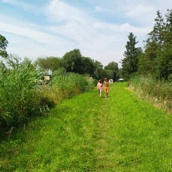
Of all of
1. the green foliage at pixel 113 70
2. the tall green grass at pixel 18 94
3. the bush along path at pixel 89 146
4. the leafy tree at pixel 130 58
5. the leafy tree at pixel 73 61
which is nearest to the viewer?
the bush along path at pixel 89 146

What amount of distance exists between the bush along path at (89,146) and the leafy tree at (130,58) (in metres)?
Result: 44.1

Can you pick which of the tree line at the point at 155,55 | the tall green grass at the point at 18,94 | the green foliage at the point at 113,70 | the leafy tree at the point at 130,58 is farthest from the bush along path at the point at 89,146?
the green foliage at the point at 113,70

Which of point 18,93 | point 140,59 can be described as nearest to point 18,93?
point 18,93

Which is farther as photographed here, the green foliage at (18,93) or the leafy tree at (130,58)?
the leafy tree at (130,58)

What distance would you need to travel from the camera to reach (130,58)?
185 ft

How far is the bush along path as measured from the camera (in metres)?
6.74

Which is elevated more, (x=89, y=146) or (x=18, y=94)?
(x=18, y=94)

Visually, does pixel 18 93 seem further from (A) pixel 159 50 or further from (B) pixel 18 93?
(A) pixel 159 50

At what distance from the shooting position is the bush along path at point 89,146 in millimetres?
6743

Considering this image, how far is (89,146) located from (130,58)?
1948 inches

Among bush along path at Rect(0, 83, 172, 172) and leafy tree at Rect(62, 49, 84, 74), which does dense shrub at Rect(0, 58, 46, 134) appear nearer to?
bush along path at Rect(0, 83, 172, 172)

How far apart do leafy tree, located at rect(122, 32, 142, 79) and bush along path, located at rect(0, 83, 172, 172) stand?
145 ft

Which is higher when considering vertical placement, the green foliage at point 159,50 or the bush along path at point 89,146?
the green foliage at point 159,50

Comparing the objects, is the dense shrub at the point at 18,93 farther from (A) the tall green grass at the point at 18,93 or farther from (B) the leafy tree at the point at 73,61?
(B) the leafy tree at the point at 73,61
